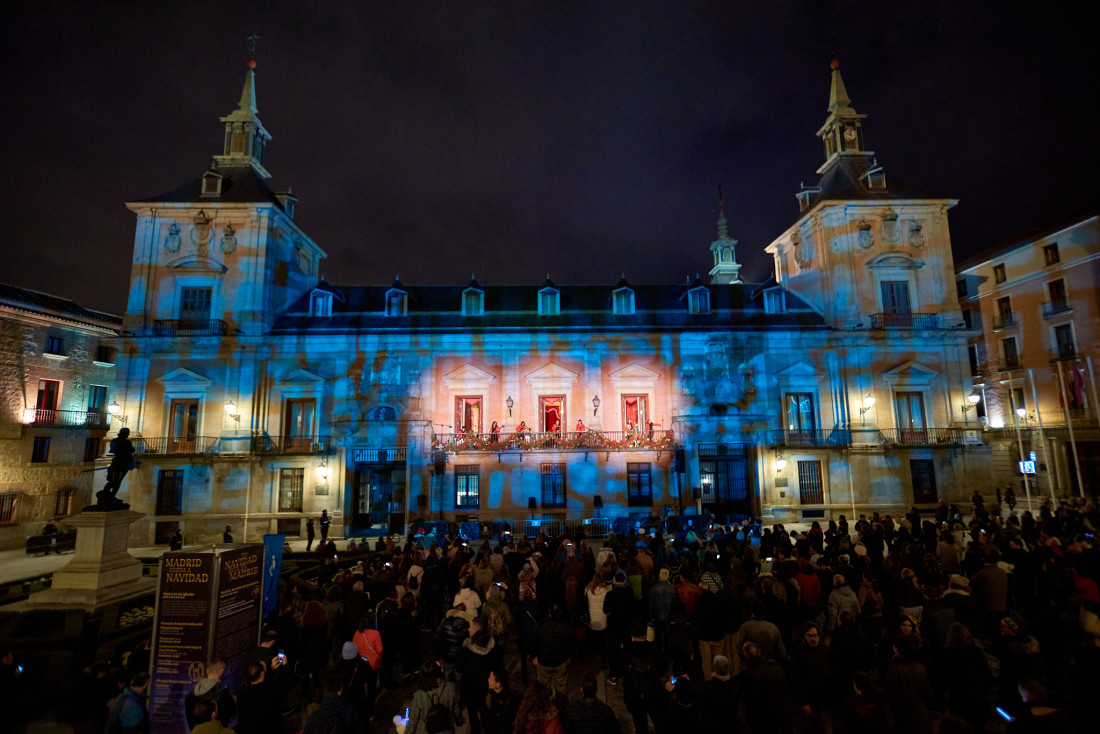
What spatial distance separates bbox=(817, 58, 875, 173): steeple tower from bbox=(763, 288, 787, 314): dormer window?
9.99 meters

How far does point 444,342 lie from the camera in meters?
27.7

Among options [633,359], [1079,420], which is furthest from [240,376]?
[1079,420]

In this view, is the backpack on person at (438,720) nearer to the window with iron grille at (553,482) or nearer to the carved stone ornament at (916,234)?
the window with iron grille at (553,482)

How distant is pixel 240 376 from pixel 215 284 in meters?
5.17

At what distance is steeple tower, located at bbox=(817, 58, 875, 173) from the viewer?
32.8 meters

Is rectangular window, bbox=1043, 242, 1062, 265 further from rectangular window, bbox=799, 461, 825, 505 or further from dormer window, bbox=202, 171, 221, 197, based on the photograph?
dormer window, bbox=202, 171, 221, 197

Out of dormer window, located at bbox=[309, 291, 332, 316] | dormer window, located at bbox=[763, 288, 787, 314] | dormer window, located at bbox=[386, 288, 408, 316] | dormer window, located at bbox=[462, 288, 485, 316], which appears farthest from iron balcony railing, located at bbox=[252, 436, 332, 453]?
dormer window, located at bbox=[763, 288, 787, 314]

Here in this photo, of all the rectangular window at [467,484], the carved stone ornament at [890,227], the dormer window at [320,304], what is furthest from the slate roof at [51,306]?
the carved stone ornament at [890,227]

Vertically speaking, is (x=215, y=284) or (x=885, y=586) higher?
(x=215, y=284)

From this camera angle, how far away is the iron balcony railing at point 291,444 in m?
26.1

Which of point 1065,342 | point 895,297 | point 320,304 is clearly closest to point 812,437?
point 895,297

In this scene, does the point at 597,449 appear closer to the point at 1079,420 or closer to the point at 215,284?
the point at 215,284

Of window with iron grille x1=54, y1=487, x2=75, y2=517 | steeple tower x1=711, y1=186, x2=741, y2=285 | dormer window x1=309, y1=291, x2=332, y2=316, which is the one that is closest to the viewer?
window with iron grille x1=54, y1=487, x2=75, y2=517

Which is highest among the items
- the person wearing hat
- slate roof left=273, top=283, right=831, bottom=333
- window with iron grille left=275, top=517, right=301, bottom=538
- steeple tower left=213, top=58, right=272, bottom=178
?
steeple tower left=213, top=58, right=272, bottom=178
